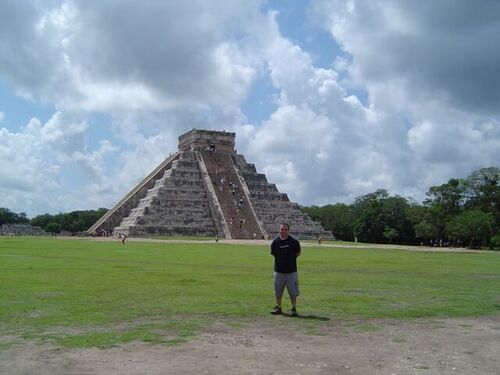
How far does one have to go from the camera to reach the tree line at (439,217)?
1993 inches

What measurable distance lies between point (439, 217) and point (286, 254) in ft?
172

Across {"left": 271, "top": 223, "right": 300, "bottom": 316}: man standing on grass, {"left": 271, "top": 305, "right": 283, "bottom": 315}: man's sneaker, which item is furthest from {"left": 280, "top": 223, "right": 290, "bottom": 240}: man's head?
{"left": 271, "top": 305, "right": 283, "bottom": 315}: man's sneaker

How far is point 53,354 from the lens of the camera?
6.13 metres

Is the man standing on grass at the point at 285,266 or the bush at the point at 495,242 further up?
the bush at the point at 495,242

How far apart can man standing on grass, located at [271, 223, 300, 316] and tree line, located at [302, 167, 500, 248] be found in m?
43.2

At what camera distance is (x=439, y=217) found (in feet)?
191

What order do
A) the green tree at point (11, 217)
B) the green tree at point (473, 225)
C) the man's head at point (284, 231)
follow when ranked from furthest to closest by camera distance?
the green tree at point (11, 217), the green tree at point (473, 225), the man's head at point (284, 231)

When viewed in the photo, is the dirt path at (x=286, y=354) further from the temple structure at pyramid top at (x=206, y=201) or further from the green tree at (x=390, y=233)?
the green tree at (x=390, y=233)

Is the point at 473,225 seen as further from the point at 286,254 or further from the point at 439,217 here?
the point at 286,254

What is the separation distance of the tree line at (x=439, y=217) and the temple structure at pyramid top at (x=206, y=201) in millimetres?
11511

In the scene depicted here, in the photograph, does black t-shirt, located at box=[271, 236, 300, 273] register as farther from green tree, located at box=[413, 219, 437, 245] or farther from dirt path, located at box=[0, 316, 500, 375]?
green tree, located at box=[413, 219, 437, 245]

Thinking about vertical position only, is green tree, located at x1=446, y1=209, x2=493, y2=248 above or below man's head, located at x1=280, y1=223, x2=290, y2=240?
above

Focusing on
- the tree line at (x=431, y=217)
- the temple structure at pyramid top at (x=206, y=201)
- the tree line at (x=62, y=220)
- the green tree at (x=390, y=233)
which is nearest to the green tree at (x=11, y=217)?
the tree line at (x=62, y=220)

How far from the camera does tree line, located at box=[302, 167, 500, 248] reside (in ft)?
166
